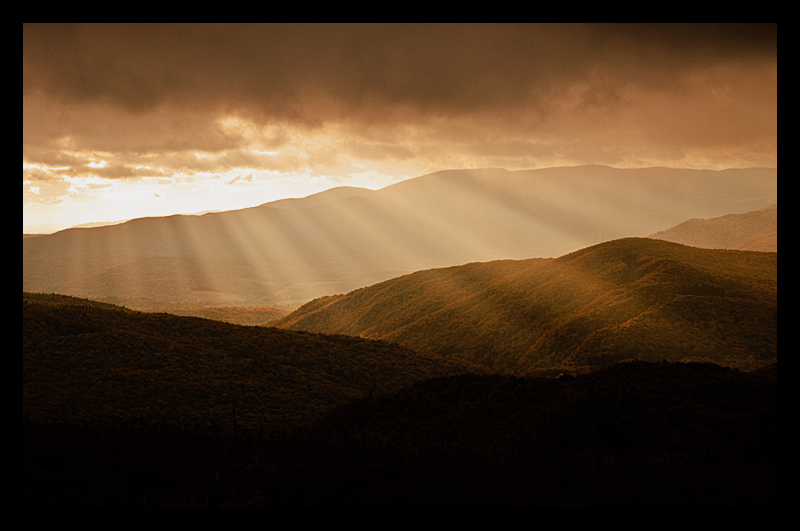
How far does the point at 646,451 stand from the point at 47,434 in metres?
15.0

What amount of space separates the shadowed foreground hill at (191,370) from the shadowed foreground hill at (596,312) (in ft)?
27.4

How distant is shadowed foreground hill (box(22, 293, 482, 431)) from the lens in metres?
21.7

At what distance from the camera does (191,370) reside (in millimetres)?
26219

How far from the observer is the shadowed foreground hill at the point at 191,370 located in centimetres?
2169

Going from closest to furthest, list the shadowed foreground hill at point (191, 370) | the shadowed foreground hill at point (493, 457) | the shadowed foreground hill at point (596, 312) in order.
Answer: the shadowed foreground hill at point (493, 457)
the shadowed foreground hill at point (191, 370)
the shadowed foreground hill at point (596, 312)

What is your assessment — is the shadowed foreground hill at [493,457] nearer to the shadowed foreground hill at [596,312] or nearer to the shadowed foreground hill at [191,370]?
the shadowed foreground hill at [191,370]

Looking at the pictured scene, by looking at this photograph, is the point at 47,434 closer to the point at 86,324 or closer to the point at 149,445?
the point at 149,445

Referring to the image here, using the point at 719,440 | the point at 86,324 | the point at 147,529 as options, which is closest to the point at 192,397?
the point at 86,324

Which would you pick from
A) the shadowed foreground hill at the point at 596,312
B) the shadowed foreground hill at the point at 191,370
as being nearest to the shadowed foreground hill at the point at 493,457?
the shadowed foreground hill at the point at 191,370

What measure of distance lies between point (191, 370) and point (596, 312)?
31.1m

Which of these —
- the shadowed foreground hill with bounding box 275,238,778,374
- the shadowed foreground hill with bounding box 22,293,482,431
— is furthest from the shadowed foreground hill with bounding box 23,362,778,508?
the shadowed foreground hill with bounding box 275,238,778,374

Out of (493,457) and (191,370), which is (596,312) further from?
(493,457)

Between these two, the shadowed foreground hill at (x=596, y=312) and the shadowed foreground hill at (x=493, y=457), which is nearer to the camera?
the shadowed foreground hill at (x=493, y=457)

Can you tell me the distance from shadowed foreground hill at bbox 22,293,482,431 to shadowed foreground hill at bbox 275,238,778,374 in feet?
27.4
